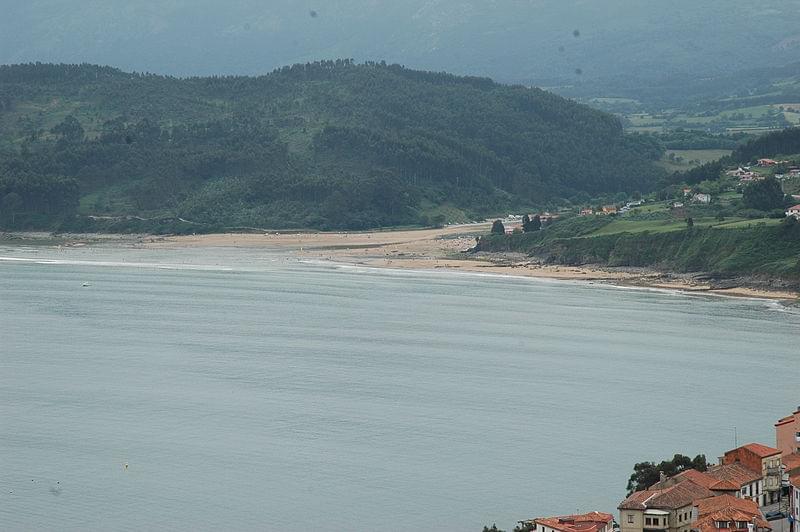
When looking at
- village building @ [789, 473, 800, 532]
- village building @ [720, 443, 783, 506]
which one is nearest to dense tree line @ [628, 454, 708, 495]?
village building @ [720, 443, 783, 506]

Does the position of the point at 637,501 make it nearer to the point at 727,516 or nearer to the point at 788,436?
the point at 727,516

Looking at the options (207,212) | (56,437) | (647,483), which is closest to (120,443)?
(56,437)

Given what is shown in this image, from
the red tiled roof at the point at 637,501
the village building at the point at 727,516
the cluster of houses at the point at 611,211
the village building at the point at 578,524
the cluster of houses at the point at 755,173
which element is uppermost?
the cluster of houses at the point at 755,173

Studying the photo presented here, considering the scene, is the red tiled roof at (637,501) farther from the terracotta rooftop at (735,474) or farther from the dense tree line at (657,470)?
the dense tree line at (657,470)

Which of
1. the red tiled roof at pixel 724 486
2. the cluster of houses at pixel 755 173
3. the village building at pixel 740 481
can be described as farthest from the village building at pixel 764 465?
the cluster of houses at pixel 755 173

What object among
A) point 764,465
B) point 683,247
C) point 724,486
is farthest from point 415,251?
point 724,486

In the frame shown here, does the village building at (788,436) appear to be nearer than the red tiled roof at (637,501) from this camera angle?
No

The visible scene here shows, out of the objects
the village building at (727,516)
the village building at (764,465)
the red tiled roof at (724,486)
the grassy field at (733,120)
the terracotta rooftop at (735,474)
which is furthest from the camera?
the grassy field at (733,120)
